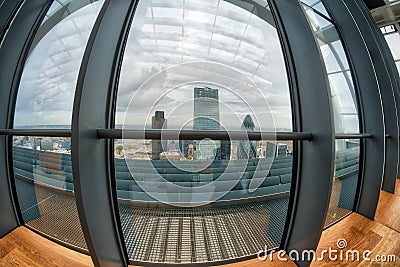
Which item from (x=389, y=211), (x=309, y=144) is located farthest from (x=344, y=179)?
(x=309, y=144)

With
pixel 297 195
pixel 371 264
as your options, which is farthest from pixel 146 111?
pixel 371 264

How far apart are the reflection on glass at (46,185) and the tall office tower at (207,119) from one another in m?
1.32

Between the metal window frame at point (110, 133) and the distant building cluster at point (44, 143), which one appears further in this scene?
the distant building cluster at point (44, 143)

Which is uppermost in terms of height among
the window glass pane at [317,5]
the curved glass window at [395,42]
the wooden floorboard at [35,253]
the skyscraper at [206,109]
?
the curved glass window at [395,42]

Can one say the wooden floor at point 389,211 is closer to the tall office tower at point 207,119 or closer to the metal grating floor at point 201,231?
the metal grating floor at point 201,231

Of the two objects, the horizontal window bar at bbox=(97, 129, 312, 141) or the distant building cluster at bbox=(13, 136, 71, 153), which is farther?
the distant building cluster at bbox=(13, 136, 71, 153)

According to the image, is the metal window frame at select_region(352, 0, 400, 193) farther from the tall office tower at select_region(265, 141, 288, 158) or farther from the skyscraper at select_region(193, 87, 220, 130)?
the skyscraper at select_region(193, 87, 220, 130)

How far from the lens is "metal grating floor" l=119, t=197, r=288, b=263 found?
4.99ft

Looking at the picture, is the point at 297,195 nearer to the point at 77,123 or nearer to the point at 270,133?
the point at 270,133

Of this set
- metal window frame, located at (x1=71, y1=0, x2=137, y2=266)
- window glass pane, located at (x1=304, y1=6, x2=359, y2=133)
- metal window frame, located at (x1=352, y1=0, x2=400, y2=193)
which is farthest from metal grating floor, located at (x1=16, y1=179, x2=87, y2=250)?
metal window frame, located at (x1=352, y1=0, x2=400, y2=193)

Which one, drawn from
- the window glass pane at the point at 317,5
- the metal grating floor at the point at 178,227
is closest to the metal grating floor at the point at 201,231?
the metal grating floor at the point at 178,227

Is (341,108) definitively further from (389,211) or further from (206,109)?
(206,109)

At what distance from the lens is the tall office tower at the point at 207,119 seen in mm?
1691

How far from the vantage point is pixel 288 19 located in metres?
1.50
